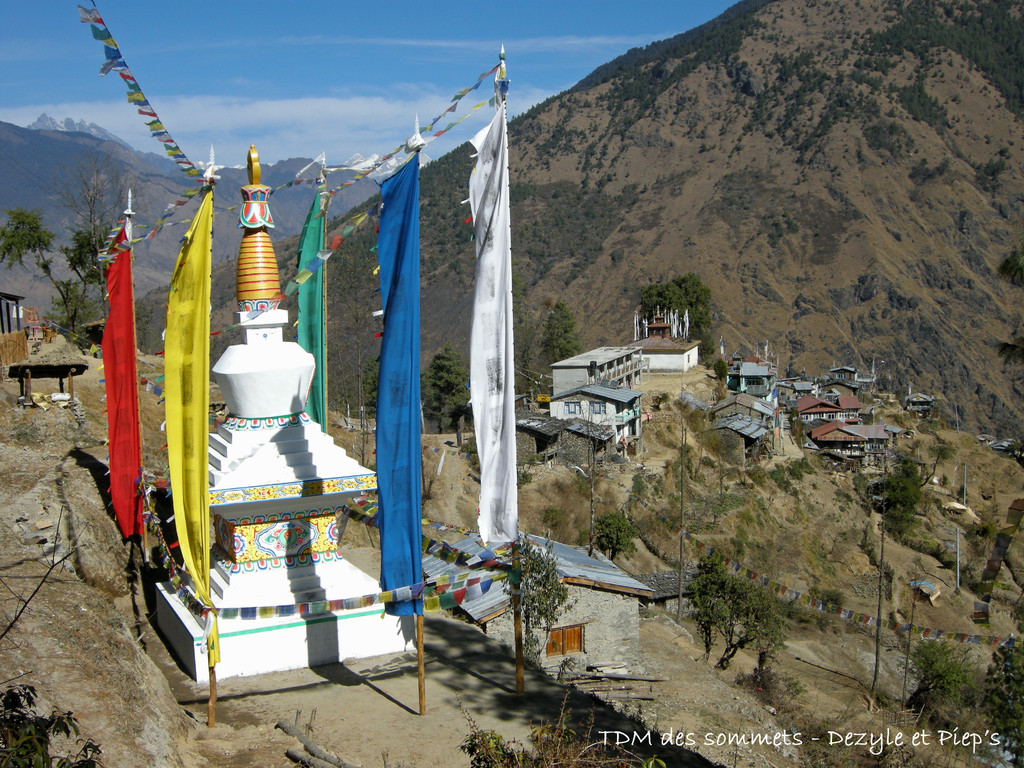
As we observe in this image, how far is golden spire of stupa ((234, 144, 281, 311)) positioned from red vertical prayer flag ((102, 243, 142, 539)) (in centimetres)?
203

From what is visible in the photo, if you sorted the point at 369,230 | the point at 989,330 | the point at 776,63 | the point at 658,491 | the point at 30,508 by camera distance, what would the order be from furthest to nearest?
the point at 776,63 → the point at 369,230 → the point at 989,330 → the point at 658,491 → the point at 30,508

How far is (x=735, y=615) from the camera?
24219 millimetres

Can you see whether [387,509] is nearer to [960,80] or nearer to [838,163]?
[838,163]

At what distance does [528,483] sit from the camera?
36469mm

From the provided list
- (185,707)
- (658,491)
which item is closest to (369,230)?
(658,491)

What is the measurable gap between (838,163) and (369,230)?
2570 inches

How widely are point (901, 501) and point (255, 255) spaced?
1732 inches

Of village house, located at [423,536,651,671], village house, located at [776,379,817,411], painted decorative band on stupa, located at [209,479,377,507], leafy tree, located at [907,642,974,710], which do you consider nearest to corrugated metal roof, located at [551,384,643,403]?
leafy tree, located at [907,642,974,710]

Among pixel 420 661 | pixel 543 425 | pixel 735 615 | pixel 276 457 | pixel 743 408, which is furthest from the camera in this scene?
pixel 743 408

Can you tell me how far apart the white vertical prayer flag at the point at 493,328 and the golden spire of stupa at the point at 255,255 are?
3969 millimetres

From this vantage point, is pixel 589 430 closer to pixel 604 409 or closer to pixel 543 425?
pixel 543 425

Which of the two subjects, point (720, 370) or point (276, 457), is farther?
point (720, 370)

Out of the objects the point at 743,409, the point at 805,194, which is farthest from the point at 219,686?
the point at 805,194

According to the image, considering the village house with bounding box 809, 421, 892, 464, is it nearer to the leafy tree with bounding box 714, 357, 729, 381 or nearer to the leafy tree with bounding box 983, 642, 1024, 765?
the leafy tree with bounding box 714, 357, 729, 381
